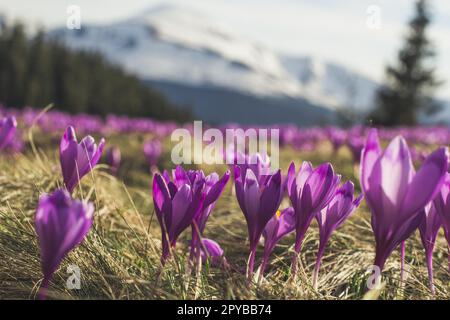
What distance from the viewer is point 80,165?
219cm

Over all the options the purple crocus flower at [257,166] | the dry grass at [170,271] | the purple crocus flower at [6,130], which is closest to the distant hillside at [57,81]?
the purple crocus flower at [6,130]

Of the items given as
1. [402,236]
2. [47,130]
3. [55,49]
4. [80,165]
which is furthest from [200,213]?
[55,49]

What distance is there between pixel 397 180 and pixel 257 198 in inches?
18.3

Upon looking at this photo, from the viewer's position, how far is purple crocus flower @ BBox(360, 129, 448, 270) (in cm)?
150

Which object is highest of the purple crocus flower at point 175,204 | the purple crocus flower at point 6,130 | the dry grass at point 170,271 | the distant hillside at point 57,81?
the distant hillside at point 57,81

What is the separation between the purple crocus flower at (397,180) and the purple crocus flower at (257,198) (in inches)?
12.4

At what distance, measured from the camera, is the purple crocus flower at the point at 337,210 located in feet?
6.23

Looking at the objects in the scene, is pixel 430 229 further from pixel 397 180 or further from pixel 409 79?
pixel 409 79

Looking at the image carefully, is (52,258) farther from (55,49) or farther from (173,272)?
(55,49)

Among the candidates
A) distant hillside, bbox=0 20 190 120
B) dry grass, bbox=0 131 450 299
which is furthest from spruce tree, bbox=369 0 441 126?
dry grass, bbox=0 131 450 299

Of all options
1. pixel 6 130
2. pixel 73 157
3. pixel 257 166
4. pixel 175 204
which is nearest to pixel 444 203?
pixel 257 166

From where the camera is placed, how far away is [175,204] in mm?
1803

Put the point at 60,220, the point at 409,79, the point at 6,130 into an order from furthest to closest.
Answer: the point at 409,79
the point at 6,130
the point at 60,220

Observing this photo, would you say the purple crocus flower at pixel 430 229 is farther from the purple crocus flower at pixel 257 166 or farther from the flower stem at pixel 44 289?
the flower stem at pixel 44 289
